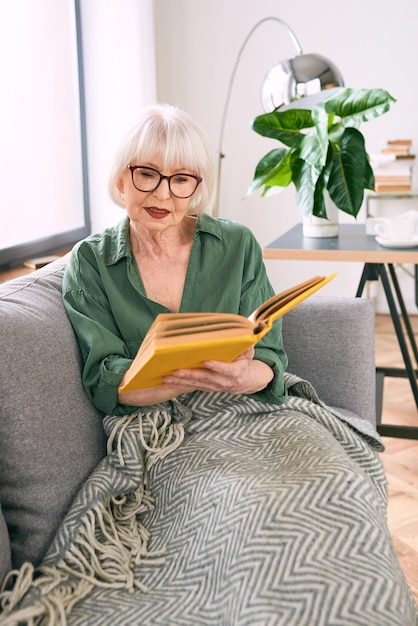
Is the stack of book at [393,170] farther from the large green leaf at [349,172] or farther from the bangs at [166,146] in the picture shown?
the bangs at [166,146]

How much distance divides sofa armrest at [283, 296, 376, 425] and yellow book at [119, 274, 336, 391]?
66 centimetres

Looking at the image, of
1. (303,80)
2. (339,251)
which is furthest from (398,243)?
(303,80)

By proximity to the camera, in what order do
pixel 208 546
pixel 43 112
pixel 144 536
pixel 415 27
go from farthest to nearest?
pixel 415 27 < pixel 43 112 < pixel 144 536 < pixel 208 546

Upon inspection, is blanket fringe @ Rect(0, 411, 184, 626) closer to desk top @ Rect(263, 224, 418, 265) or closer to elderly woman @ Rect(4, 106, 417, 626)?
elderly woman @ Rect(4, 106, 417, 626)

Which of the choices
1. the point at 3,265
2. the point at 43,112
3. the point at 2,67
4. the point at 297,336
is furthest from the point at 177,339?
the point at 43,112

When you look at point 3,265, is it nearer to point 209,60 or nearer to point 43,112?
point 43,112

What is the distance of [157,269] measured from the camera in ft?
5.44

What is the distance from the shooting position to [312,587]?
3.33ft

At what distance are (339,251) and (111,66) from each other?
1.80 metres

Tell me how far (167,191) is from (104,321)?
298 mm

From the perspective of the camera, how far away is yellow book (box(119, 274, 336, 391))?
1.08m

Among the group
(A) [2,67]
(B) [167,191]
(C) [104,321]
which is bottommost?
(C) [104,321]

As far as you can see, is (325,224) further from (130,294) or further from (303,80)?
(130,294)

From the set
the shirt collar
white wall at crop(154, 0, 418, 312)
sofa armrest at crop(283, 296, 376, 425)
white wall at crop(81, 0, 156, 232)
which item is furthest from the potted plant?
white wall at crop(154, 0, 418, 312)
